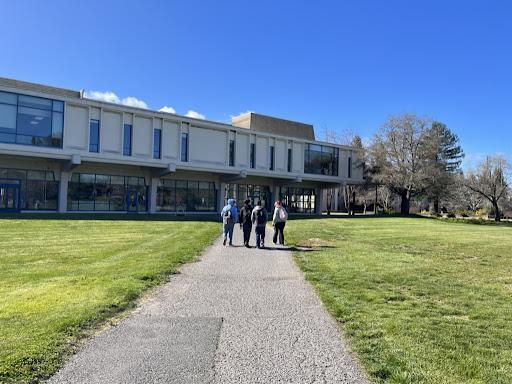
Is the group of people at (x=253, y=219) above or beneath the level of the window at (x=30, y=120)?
beneath

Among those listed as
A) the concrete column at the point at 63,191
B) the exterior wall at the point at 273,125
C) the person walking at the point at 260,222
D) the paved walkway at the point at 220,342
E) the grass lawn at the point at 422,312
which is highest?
the exterior wall at the point at 273,125

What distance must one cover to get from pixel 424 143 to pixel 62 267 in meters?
50.2

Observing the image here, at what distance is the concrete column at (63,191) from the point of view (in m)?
36.5

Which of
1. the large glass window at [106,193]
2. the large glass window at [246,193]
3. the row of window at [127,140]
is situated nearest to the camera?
the row of window at [127,140]

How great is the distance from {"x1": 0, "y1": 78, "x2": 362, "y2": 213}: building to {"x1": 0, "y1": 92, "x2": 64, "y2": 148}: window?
7cm

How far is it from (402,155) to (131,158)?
107 feet

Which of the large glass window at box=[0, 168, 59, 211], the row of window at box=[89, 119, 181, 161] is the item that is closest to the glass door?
the row of window at box=[89, 119, 181, 161]

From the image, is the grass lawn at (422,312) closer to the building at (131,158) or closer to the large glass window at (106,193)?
the building at (131,158)

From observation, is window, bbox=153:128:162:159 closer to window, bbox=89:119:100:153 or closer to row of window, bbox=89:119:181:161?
row of window, bbox=89:119:181:161

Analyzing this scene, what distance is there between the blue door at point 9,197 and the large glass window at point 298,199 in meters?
29.0

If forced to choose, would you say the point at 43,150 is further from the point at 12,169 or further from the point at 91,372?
the point at 91,372

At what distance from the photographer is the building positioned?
33594mm

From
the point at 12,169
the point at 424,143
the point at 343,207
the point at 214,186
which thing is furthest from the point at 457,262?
the point at 343,207

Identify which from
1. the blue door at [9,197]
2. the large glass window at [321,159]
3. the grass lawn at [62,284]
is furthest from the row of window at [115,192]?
the grass lawn at [62,284]
